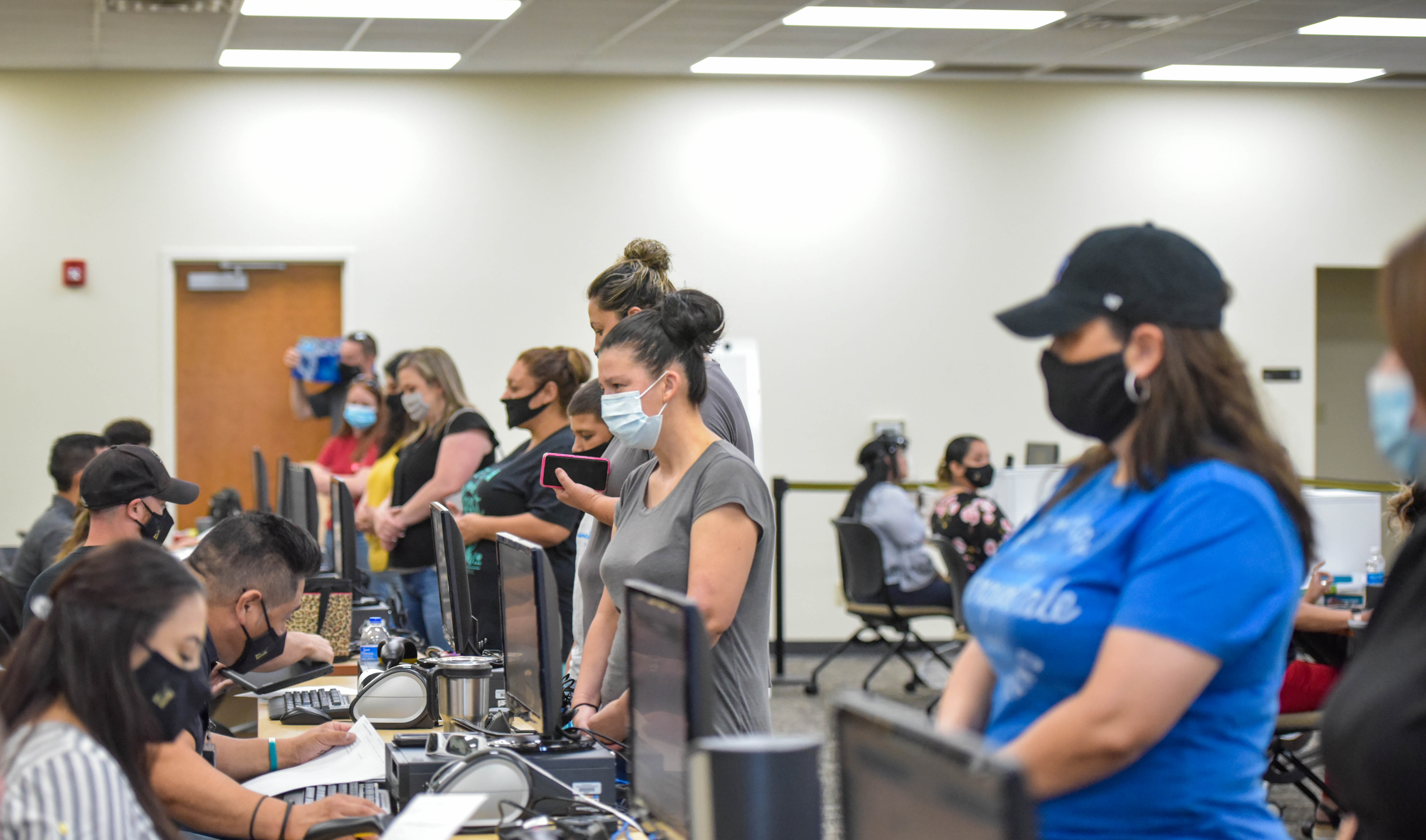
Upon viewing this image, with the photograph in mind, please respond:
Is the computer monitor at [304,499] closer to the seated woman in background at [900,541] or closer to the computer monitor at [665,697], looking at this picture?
the seated woman in background at [900,541]

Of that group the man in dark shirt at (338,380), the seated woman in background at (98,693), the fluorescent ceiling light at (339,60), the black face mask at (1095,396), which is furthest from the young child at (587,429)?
the fluorescent ceiling light at (339,60)

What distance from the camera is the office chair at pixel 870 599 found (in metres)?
6.68

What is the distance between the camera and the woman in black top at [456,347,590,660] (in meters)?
3.90

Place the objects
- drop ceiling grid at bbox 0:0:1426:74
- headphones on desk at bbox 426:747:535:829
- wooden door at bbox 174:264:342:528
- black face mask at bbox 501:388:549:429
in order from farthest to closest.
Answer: wooden door at bbox 174:264:342:528, drop ceiling grid at bbox 0:0:1426:74, black face mask at bbox 501:388:549:429, headphones on desk at bbox 426:747:535:829

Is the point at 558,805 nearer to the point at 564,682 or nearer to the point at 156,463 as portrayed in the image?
the point at 564,682

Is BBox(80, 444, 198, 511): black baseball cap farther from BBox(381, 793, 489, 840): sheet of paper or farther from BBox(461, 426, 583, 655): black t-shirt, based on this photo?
BBox(381, 793, 489, 840): sheet of paper

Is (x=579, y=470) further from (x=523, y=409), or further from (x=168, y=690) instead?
(x=168, y=690)

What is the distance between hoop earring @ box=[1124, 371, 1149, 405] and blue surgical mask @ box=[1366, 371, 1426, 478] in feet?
0.72

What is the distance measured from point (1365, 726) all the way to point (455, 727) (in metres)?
1.74

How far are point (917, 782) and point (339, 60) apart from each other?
696 cm

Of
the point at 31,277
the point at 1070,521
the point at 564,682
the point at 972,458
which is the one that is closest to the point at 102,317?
the point at 31,277

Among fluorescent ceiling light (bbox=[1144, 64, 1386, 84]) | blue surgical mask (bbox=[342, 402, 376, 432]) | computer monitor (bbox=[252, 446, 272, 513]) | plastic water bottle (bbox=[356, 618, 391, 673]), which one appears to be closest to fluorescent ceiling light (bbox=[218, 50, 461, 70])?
blue surgical mask (bbox=[342, 402, 376, 432])

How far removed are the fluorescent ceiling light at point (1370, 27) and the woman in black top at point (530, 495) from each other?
4.54 metres

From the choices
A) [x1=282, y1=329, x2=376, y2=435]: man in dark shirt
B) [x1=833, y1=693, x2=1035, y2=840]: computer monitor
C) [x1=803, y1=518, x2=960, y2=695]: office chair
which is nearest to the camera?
[x1=833, y1=693, x2=1035, y2=840]: computer monitor
